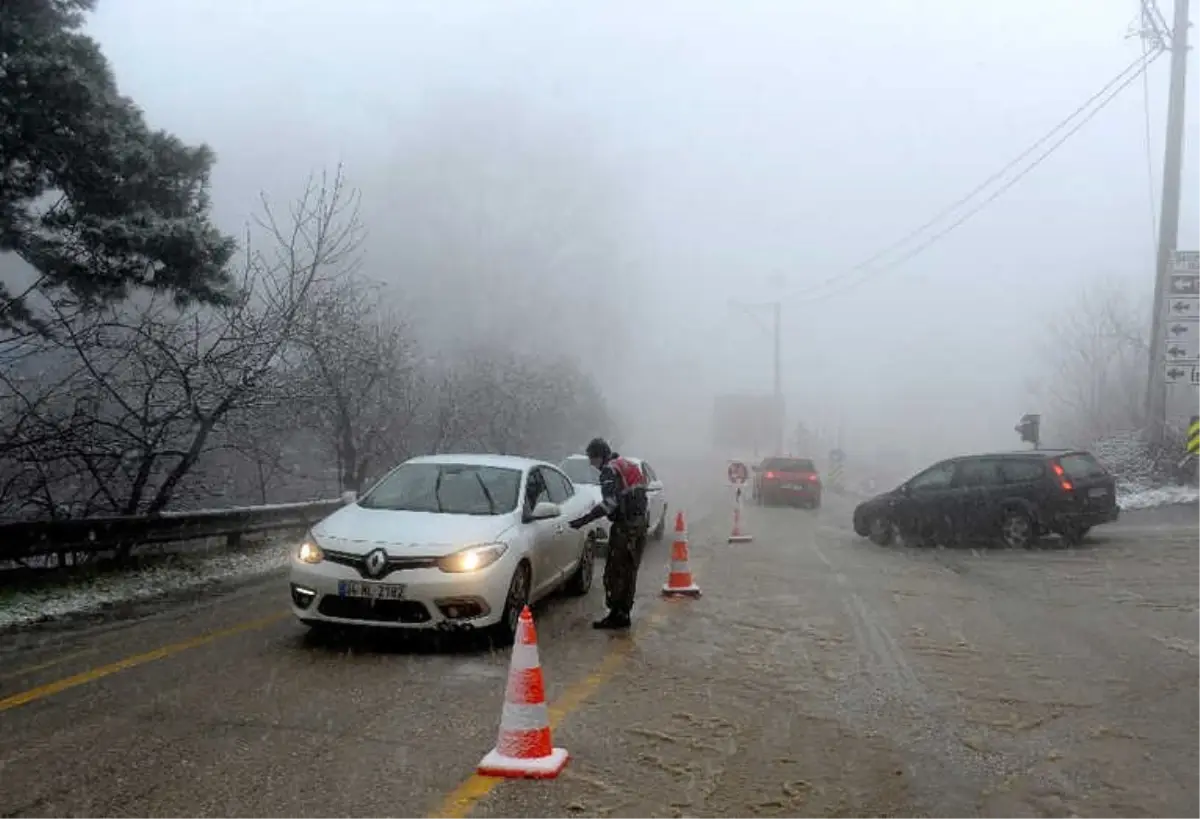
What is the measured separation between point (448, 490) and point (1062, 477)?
34.8ft

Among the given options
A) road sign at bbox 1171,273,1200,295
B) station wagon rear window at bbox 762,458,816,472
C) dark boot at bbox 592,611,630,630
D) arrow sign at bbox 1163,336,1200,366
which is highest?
road sign at bbox 1171,273,1200,295

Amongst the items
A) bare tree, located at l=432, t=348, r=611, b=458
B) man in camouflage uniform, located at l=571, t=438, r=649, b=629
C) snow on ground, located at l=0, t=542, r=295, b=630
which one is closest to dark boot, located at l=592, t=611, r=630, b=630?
man in camouflage uniform, located at l=571, t=438, r=649, b=629

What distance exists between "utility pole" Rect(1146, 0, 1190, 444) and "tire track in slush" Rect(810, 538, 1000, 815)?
1755 centimetres

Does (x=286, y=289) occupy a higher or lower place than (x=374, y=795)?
higher

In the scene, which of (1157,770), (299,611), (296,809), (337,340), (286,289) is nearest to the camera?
(296,809)

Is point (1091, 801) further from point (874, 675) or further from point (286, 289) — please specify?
point (286, 289)

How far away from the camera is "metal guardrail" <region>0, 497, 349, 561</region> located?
10156 mm

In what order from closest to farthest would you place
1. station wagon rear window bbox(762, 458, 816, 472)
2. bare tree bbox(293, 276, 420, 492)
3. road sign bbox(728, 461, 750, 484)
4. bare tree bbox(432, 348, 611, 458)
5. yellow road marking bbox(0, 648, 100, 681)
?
yellow road marking bbox(0, 648, 100, 681)
bare tree bbox(293, 276, 420, 492)
road sign bbox(728, 461, 750, 484)
station wagon rear window bbox(762, 458, 816, 472)
bare tree bbox(432, 348, 611, 458)

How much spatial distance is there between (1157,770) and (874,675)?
2.19m

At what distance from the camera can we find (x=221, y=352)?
13.9m

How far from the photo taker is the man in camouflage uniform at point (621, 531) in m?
8.59

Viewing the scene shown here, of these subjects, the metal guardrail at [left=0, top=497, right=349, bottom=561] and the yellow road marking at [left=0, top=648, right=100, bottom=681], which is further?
the metal guardrail at [left=0, top=497, right=349, bottom=561]

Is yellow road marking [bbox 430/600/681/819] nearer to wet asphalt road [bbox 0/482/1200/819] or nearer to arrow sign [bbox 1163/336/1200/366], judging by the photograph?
wet asphalt road [bbox 0/482/1200/819]

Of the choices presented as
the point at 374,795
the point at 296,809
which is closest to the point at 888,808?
the point at 374,795
